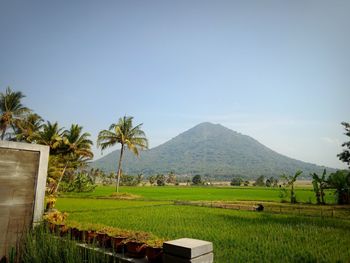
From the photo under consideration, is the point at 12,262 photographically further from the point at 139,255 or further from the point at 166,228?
the point at 166,228

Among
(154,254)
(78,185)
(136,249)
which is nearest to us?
(154,254)

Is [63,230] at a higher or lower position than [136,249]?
lower

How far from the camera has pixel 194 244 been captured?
3.70 meters

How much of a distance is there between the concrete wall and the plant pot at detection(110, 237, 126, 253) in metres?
Answer: 2.57

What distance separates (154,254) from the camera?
4230 millimetres

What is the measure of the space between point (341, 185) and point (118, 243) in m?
25.0

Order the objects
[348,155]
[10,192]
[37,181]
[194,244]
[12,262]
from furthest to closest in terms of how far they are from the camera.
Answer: [348,155] < [37,181] < [10,192] < [12,262] < [194,244]

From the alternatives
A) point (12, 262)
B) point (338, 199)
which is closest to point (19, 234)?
point (12, 262)

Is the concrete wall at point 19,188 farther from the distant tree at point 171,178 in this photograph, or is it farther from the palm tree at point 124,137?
the distant tree at point 171,178

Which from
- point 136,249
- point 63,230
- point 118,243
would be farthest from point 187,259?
point 63,230

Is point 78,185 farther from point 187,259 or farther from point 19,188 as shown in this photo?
point 187,259

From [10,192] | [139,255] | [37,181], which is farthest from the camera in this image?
[37,181]

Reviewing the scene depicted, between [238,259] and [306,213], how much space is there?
40.4 feet

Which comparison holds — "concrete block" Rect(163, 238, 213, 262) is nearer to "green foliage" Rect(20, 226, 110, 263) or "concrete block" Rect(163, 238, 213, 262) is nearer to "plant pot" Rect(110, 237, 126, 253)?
"plant pot" Rect(110, 237, 126, 253)
